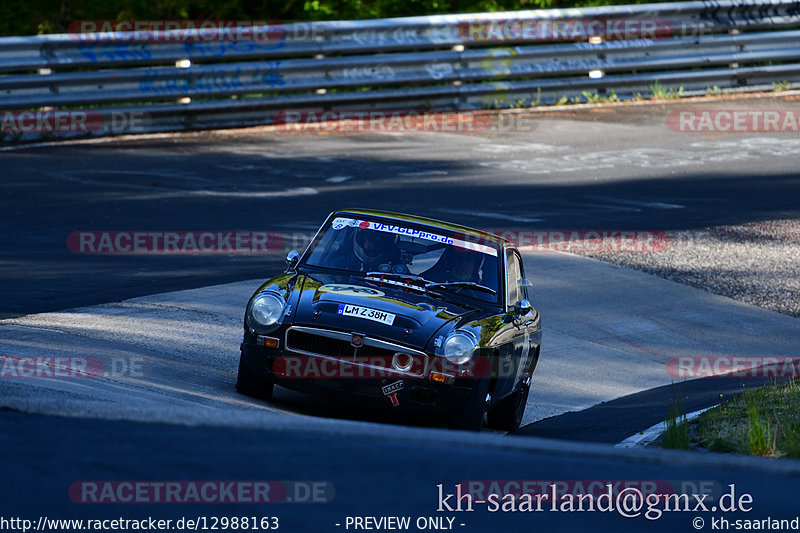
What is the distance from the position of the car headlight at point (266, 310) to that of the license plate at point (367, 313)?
42cm

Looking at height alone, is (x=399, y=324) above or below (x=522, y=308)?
above

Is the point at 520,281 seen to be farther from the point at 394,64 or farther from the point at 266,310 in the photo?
→ the point at 394,64

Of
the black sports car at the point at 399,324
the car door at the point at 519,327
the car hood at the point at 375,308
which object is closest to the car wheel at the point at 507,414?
the black sports car at the point at 399,324

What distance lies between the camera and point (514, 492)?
218 inches

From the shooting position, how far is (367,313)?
7812 mm

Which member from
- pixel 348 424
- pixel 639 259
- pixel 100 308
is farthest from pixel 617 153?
pixel 348 424

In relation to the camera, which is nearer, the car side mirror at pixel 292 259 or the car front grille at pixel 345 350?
the car front grille at pixel 345 350

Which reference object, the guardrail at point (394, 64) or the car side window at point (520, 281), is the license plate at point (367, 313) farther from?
the guardrail at point (394, 64)

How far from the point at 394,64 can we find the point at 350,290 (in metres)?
12.2

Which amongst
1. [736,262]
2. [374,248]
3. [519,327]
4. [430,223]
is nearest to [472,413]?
[519,327]

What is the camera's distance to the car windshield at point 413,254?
28.5 ft

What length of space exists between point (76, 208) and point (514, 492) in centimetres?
923

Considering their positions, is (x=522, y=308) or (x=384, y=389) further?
(x=522, y=308)

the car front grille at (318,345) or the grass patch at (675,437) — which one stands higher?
the car front grille at (318,345)
